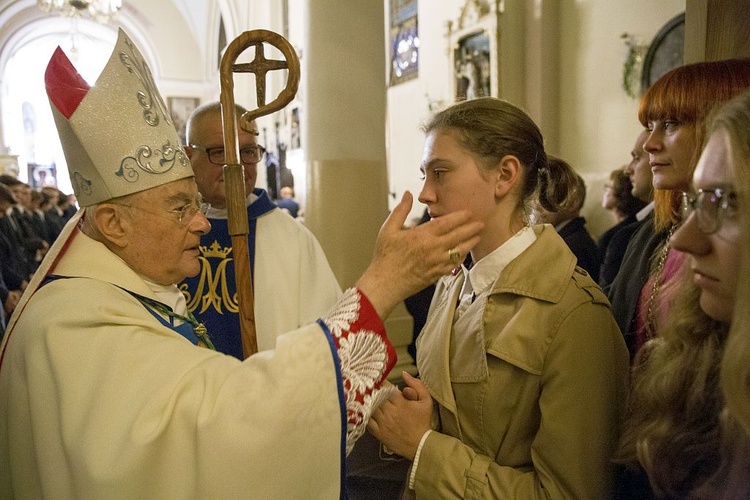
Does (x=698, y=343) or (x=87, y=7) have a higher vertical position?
(x=87, y=7)

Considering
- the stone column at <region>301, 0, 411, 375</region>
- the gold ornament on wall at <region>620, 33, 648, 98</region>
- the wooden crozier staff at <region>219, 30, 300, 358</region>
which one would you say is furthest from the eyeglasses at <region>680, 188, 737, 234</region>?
the gold ornament on wall at <region>620, 33, 648, 98</region>

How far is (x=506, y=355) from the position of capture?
1.48 m

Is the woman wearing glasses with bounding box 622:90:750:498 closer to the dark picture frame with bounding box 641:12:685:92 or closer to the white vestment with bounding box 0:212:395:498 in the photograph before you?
the white vestment with bounding box 0:212:395:498

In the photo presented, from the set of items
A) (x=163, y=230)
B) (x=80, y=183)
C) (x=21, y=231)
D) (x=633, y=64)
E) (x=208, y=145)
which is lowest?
(x=21, y=231)

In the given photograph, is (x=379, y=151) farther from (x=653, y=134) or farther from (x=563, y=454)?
(x=563, y=454)

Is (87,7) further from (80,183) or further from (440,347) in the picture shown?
(440,347)

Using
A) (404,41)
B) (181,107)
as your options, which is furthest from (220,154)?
(181,107)

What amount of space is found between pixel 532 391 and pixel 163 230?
3.27ft

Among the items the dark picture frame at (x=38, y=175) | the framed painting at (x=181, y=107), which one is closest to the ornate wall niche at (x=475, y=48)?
the framed painting at (x=181, y=107)

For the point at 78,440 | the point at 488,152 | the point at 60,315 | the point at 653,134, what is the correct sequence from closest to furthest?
the point at 78,440 → the point at 60,315 → the point at 488,152 → the point at 653,134

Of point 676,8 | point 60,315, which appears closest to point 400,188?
point 676,8

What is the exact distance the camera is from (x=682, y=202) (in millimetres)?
1989

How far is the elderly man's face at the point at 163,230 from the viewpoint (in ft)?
5.30

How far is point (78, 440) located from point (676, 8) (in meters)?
6.19
